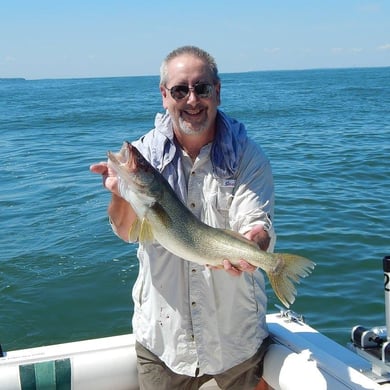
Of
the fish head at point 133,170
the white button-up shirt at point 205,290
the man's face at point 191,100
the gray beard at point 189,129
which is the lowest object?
the white button-up shirt at point 205,290

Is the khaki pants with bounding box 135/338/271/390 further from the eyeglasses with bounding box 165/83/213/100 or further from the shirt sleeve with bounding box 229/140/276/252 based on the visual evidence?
the eyeglasses with bounding box 165/83/213/100

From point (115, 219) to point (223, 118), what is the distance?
923 mm

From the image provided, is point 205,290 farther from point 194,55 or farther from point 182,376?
point 194,55

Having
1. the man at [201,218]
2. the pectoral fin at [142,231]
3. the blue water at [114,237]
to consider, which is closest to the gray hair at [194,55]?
the man at [201,218]

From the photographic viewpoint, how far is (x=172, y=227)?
3393 mm

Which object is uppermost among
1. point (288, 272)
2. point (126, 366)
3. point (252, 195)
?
point (252, 195)

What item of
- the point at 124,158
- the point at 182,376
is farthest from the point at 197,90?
the point at 182,376

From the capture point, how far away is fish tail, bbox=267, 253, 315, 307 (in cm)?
345

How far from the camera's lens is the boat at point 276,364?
3816mm

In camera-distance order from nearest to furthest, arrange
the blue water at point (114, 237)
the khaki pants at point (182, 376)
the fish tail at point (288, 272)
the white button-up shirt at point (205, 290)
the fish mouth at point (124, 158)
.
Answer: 1. the fish mouth at point (124, 158)
2. the fish tail at point (288, 272)
3. the white button-up shirt at point (205, 290)
4. the khaki pants at point (182, 376)
5. the blue water at point (114, 237)

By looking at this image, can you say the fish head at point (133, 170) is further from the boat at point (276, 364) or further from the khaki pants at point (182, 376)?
the boat at point (276, 364)

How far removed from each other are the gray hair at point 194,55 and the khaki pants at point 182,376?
68.7 inches

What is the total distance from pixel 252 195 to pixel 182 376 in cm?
123

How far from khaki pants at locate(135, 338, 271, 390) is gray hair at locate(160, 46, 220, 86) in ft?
5.73
